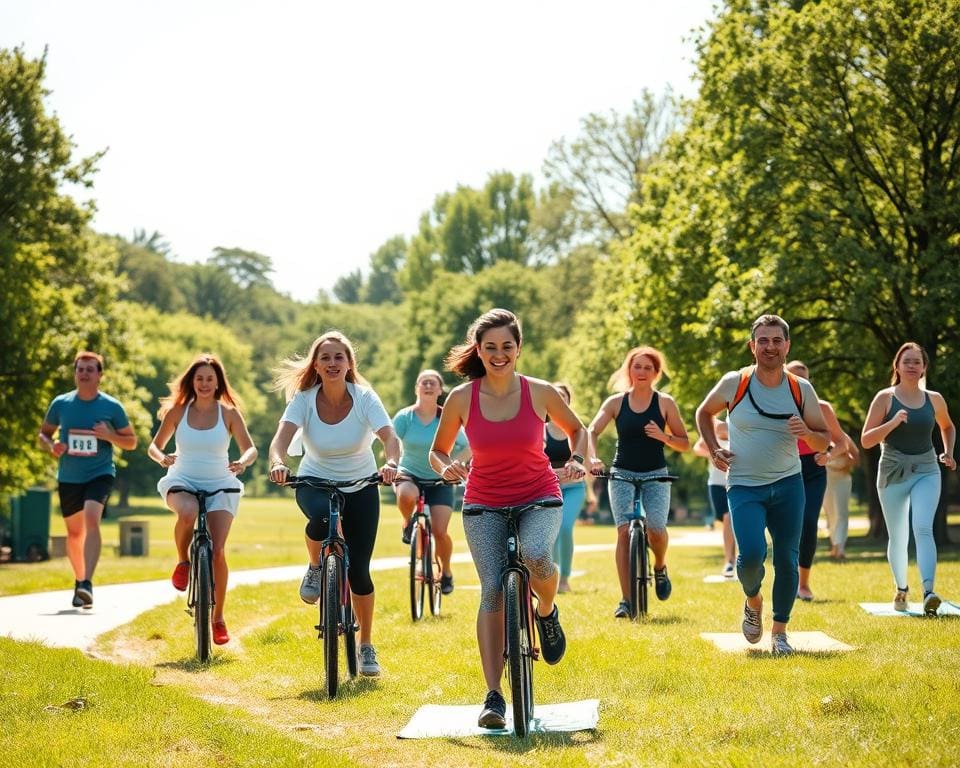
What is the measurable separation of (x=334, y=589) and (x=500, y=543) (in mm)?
1556

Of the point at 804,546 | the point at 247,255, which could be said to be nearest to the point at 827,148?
the point at 804,546

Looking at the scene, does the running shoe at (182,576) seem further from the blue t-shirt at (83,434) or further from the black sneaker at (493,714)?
the black sneaker at (493,714)

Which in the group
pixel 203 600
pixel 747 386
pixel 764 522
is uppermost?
pixel 747 386

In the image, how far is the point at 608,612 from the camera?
508 inches

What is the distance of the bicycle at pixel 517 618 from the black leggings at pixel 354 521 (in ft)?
5.54

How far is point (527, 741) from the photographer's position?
268 inches

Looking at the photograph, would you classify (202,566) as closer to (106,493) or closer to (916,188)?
(106,493)

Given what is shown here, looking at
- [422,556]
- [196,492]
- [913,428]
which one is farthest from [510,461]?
[913,428]

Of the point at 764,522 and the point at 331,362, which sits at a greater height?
the point at 331,362

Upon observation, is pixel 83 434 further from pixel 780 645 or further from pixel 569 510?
pixel 780 645

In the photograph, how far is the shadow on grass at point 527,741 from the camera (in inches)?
261

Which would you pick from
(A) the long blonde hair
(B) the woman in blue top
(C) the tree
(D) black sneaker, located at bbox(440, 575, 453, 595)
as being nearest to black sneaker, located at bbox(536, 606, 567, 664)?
(A) the long blonde hair

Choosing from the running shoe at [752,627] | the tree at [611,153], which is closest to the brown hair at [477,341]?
the running shoe at [752,627]

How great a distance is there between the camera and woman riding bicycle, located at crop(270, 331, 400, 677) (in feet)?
29.0
